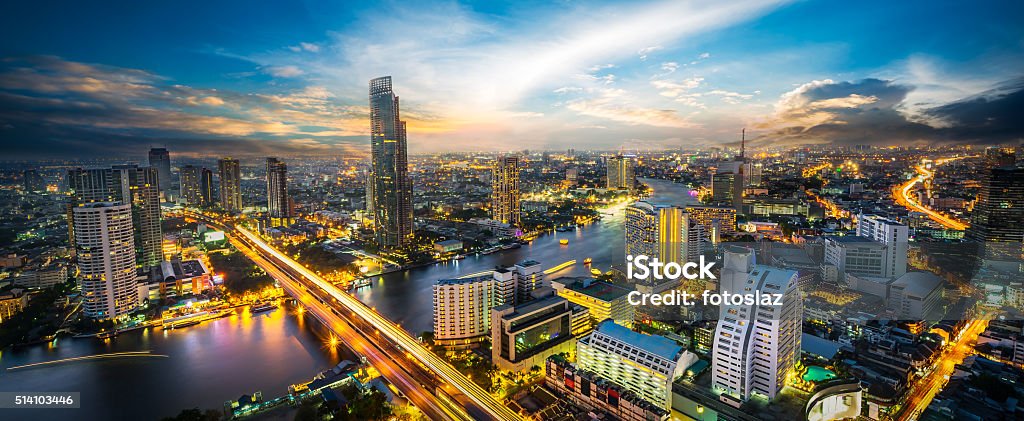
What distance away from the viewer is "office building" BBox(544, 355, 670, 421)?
191 inches

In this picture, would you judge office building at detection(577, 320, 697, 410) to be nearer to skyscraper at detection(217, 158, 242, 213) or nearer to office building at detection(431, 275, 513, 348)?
office building at detection(431, 275, 513, 348)

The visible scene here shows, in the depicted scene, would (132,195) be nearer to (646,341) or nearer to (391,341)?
(391,341)

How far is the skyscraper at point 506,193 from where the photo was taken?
1802 centimetres

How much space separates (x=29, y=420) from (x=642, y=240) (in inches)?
390

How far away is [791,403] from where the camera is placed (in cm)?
483

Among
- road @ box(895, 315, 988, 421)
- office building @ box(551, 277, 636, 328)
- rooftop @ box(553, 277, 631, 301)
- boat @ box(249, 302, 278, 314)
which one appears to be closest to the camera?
road @ box(895, 315, 988, 421)

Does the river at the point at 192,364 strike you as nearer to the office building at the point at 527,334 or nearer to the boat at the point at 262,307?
the boat at the point at 262,307

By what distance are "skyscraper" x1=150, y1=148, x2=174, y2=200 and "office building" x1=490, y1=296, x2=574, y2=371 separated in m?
21.0

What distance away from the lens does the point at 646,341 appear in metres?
5.59

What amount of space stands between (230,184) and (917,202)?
26.9m

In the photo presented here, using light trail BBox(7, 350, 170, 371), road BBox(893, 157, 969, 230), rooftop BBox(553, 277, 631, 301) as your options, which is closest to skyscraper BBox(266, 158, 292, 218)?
light trail BBox(7, 350, 170, 371)

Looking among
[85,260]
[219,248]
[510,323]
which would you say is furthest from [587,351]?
[219,248]

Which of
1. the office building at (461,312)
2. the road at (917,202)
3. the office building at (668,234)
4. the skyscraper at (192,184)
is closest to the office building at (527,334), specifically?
the office building at (461,312)

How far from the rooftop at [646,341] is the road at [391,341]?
1.53m
